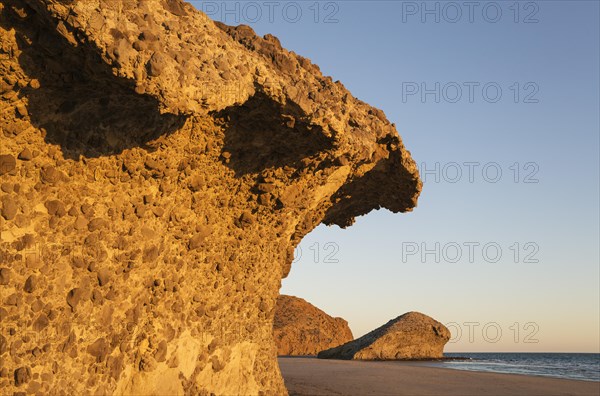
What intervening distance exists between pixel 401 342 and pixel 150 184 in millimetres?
30780

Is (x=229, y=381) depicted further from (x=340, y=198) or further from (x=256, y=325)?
(x=340, y=198)

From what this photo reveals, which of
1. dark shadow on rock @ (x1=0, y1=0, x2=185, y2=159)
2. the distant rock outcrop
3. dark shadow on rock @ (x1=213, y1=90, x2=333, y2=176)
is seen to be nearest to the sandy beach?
dark shadow on rock @ (x1=213, y1=90, x2=333, y2=176)

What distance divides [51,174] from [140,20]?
1692 millimetres

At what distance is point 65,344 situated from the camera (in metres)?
5.25

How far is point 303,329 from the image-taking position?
46.7 meters

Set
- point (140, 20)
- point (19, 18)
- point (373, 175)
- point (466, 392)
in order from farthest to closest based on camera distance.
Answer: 1. point (466, 392)
2. point (373, 175)
3. point (140, 20)
4. point (19, 18)

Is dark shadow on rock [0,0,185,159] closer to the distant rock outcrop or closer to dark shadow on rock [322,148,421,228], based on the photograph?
dark shadow on rock [322,148,421,228]

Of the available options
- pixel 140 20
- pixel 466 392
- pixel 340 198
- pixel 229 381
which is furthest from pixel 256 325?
pixel 466 392

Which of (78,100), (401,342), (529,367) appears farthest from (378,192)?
(529,367)

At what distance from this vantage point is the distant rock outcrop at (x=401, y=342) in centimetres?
3266

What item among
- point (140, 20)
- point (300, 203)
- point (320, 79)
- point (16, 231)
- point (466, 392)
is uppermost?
point (320, 79)

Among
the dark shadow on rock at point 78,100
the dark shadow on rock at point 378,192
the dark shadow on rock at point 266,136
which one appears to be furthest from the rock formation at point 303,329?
the dark shadow on rock at point 78,100

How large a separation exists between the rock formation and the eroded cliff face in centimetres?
3768

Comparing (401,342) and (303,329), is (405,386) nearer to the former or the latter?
(401,342)
